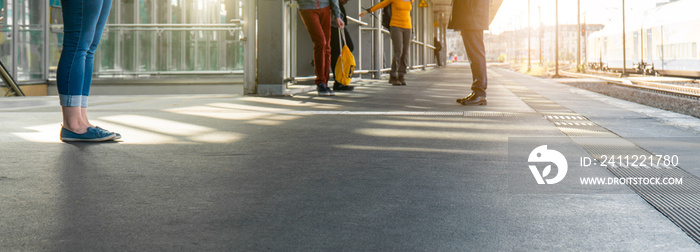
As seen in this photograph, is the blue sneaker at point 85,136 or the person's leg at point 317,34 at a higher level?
the person's leg at point 317,34

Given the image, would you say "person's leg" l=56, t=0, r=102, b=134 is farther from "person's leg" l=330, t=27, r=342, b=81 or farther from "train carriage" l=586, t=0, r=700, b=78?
"train carriage" l=586, t=0, r=700, b=78

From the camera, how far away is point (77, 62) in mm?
3945

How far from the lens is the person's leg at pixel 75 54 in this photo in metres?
3.85

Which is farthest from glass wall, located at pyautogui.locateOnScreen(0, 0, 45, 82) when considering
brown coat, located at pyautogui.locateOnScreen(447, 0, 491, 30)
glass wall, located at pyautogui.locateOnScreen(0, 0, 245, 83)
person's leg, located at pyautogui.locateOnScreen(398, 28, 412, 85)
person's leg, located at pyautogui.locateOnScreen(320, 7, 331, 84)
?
brown coat, located at pyautogui.locateOnScreen(447, 0, 491, 30)

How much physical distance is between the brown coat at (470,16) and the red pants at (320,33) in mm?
2002

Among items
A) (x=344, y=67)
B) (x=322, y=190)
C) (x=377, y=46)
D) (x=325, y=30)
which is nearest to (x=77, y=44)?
(x=322, y=190)

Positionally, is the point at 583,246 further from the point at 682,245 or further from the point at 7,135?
the point at 7,135

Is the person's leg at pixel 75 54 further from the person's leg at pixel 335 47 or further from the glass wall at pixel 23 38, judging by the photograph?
the glass wall at pixel 23 38

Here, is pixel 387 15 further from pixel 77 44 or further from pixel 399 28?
pixel 77 44

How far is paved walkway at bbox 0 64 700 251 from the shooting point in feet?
5.99

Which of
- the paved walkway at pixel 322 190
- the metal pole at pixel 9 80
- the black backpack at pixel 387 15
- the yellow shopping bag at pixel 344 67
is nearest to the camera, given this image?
the paved walkway at pixel 322 190

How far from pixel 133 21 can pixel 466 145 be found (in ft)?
39.8

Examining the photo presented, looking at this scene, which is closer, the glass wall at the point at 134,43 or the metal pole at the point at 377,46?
the glass wall at the point at 134,43

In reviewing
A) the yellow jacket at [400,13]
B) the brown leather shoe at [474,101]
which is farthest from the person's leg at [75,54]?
the yellow jacket at [400,13]
